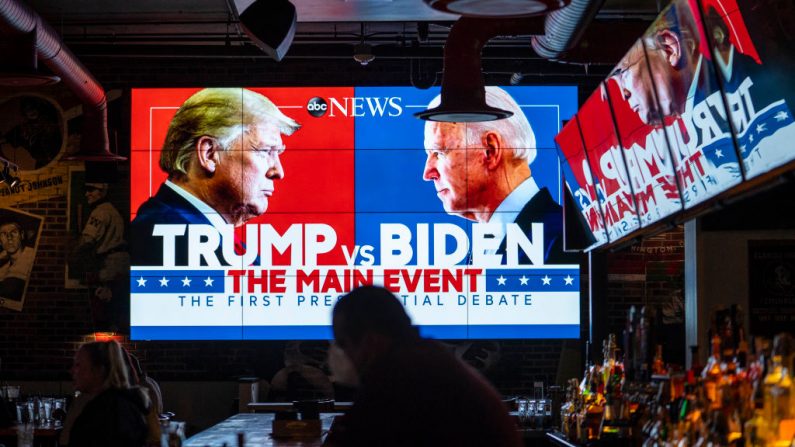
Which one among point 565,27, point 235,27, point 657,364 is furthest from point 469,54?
point 235,27

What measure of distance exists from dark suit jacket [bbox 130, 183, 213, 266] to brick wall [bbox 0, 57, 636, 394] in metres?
0.44

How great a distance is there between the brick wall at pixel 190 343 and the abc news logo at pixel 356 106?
0.23m

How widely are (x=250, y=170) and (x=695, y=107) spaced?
7.37m

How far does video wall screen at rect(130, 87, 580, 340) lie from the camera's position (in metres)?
11.0

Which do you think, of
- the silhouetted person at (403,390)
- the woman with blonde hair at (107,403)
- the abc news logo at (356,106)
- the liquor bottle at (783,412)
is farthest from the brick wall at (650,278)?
the silhouetted person at (403,390)

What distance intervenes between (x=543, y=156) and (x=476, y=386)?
8.44m

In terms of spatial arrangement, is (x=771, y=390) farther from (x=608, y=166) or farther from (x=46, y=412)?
(x=46, y=412)

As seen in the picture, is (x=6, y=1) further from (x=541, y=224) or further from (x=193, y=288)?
(x=541, y=224)

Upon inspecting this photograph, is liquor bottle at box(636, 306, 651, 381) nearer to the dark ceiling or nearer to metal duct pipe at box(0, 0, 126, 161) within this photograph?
metal duct pipe at box(0, 0, 126, 161)

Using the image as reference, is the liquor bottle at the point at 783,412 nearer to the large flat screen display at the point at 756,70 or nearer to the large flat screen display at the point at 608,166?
the large flat screen display at the point at 756,70

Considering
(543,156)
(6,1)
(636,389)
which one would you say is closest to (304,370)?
(543,156)

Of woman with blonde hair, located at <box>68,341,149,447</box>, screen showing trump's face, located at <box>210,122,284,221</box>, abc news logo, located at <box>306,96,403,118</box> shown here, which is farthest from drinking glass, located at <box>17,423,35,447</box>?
abc news logo, located at <box>306,96,403,118</box>

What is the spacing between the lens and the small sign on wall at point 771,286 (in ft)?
18.7

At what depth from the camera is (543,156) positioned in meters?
11.1
